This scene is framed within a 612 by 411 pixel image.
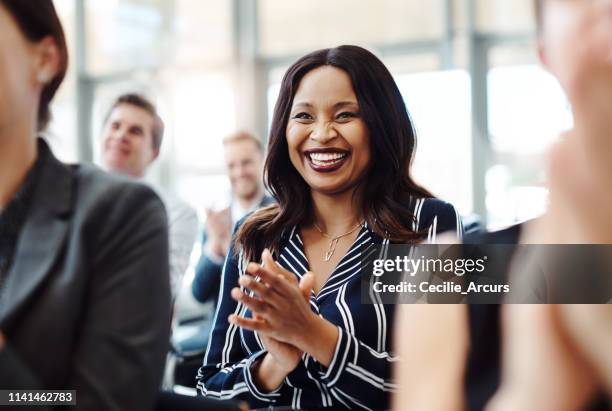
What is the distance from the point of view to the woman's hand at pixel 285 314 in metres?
0.89

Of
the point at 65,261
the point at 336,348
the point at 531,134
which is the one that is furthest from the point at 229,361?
the point at 531,134

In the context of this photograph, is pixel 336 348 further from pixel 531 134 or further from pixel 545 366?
pixel 545 366

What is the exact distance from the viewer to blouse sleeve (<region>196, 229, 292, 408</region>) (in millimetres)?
1109

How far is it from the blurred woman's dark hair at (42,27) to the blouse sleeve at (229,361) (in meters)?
0.46

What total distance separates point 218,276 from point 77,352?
4.13ft

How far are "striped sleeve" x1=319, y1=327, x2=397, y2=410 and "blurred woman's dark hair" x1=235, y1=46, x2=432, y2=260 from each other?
7.9 inches

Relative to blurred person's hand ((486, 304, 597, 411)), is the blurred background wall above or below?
above

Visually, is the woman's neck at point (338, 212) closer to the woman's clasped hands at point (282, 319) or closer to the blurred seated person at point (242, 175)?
the woman's clasped hands at point (282, 319)

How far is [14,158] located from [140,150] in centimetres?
155

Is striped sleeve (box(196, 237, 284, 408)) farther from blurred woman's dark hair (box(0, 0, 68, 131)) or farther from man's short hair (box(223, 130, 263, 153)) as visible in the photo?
man's short hair (box(223, 130, 263, 153))

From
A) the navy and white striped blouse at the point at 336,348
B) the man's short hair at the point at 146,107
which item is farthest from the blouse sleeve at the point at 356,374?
the man's short hair at the point at 146,107

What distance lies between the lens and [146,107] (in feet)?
8.00

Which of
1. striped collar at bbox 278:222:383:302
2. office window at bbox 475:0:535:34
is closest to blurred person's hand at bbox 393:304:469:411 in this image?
striped collar at bbox 278:222:383:302

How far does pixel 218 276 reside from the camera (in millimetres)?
2008
